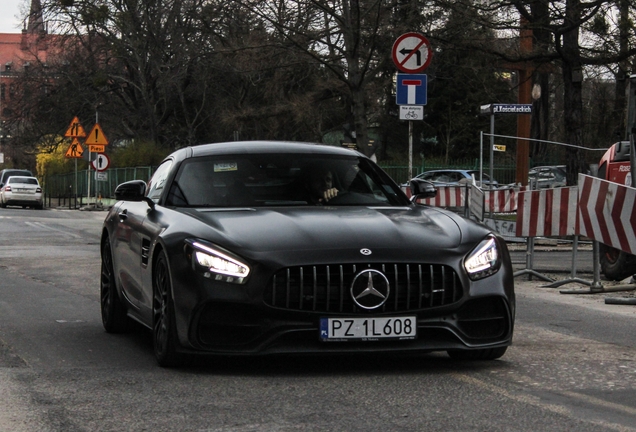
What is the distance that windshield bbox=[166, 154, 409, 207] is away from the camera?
770 centimetres

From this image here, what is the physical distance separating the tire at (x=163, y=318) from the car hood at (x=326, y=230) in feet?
1.18

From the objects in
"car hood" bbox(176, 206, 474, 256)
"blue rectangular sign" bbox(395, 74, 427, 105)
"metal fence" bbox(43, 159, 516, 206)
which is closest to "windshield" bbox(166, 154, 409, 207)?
"car hood" bbox(176, 206, 474, 256)

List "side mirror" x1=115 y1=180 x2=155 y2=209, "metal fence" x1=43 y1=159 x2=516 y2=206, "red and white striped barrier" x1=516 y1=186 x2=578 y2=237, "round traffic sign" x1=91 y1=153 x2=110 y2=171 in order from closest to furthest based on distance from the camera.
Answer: "side mirror" x1=115 y1=180 x2=155 y2=209 → "red and white striped barrier" x1=516 y1=186 x2=578 y2=237 → "metal fence" x1=43 y1=159 x2=516 y2=206 → "round traffic sign" x1=91 y1=153 x2=110 y2=171

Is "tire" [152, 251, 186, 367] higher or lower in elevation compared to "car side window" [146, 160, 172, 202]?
lower

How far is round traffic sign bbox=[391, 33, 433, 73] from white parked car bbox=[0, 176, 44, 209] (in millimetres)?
40238

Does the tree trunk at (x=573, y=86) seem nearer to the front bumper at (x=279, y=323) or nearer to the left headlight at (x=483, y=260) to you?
the left headlight at (x=483, y=260)

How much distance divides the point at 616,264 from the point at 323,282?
8.72 meters

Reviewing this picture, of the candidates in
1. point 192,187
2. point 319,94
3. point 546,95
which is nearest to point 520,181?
point 319,94

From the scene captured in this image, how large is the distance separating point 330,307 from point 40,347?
2446mm

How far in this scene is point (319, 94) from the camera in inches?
1829

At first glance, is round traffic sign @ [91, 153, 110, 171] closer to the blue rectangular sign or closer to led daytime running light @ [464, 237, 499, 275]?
the blue rectangular sign

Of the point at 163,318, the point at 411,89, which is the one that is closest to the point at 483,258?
the point at 163,318

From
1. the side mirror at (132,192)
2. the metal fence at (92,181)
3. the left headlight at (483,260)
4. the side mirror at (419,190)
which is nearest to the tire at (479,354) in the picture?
the left headlight at (483,260)

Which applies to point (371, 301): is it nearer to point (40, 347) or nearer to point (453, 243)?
point (453, 243)
